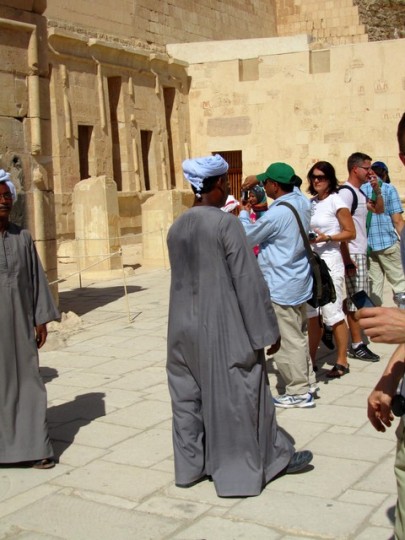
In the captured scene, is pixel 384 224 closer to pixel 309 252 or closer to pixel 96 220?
pixel 309 252

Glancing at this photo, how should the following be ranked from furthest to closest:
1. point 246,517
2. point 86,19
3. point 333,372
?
point 86,19 < point 333,372 < point 246,517

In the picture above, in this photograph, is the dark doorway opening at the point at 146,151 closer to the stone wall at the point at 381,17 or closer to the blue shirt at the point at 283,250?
the stone wall at the point at 381,17

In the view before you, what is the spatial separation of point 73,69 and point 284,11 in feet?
51.6

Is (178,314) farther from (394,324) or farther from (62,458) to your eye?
(394,324)

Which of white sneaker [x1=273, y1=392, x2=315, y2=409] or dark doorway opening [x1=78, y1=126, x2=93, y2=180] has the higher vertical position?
dark doorway opening [x1=78, y1=126, x2=93, y2=180]

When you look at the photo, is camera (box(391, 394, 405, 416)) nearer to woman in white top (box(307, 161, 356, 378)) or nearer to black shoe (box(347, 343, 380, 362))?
woman in white top (box(307, 161, 356, 378))

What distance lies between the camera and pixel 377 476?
14.6ft

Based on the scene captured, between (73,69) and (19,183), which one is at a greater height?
(73,69)

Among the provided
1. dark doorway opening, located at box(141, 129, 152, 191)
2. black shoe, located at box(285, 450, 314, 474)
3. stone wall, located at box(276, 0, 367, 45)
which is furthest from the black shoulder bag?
stone wall, located at box(276, 0, 367, 45)

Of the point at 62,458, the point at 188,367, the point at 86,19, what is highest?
the point at 86,19

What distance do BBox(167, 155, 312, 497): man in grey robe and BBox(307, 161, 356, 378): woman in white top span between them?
2.32 metres

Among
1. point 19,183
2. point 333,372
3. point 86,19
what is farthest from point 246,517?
point 86,19

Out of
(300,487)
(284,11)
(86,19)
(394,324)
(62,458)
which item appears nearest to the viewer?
(394,324)

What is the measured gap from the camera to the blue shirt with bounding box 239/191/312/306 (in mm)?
5617
